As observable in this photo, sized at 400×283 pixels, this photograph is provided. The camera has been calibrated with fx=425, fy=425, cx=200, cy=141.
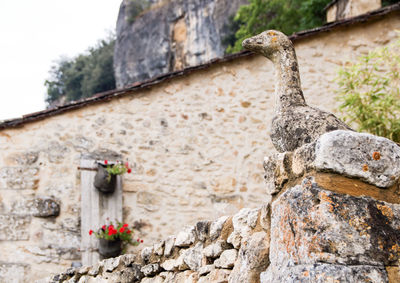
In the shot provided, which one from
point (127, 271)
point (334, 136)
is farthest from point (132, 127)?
point (334, 136)

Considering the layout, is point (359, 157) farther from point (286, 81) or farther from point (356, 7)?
point (356, 7)

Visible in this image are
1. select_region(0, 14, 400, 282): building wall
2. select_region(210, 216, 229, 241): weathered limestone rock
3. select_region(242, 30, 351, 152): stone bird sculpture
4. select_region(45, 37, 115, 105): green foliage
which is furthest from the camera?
select_region(45, 37, 115, 105): green foliage

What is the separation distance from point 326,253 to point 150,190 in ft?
15.4

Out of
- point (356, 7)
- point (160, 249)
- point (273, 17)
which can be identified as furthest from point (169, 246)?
point (273, 17)

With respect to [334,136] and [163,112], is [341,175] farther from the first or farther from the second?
[163,112]

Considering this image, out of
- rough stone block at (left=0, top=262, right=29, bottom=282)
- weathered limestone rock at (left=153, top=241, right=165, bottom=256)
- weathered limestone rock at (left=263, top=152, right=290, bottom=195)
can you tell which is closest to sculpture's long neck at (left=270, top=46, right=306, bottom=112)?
weathered limestone rock at (left=263, top=152, right=290, bottom=195)

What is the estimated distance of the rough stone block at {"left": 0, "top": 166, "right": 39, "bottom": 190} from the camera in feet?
18.3

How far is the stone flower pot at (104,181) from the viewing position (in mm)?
5566

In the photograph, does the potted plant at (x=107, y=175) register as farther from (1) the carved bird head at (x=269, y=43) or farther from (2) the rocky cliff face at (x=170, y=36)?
(2) the rocky cliff face at (x=170, y=36)

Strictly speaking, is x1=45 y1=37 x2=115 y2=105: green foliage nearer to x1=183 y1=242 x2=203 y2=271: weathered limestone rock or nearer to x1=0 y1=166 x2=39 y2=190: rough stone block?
x1=0 y1=166 x2=39 y2=190: rough stone block

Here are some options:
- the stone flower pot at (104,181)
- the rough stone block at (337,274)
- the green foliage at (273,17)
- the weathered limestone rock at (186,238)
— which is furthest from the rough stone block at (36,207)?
the green foliage at (273,17)

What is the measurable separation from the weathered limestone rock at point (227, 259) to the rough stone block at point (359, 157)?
81 centimetres

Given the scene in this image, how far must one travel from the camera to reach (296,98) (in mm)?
2193

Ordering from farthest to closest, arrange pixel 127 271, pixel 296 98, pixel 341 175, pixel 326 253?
pixel 127 271, pixel 296 98, pixel 341 175, pixel 326 253
